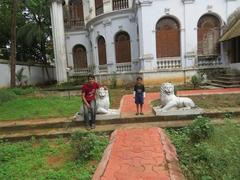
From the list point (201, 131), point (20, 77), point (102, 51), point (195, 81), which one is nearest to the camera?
point (201, 131)

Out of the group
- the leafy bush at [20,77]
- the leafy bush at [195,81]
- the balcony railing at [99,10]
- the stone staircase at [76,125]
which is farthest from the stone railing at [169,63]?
the leafy bush at [20,77]

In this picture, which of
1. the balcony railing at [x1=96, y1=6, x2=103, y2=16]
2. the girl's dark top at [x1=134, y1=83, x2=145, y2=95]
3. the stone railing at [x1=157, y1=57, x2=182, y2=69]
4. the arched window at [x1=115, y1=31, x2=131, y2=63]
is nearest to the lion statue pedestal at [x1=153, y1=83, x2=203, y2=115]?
the girl's dark top at [x1=134, y1=83, x2=145, y2=95]

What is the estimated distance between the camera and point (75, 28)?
24.7 metres

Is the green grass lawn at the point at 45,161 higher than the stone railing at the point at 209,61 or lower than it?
lower

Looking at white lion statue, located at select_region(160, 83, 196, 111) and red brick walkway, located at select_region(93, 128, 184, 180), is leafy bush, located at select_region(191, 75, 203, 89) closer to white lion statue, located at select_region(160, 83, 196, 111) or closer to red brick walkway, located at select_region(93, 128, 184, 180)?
white lion statue, located at select_region(160, 83, 196, 111)

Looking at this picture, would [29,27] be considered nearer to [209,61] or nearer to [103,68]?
[103,68]

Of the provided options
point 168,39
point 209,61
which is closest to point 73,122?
point 168,39

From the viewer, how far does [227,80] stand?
15125mm

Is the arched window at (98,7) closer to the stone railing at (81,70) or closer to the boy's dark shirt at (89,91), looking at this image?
the stone railing at (81,70)

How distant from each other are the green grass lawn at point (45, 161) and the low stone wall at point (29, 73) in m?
14.5

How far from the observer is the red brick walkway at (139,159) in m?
4.48

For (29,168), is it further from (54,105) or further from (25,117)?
(54,105)

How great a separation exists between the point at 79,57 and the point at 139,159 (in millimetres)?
20614

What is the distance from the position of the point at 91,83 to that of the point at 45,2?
22193 millimetres
